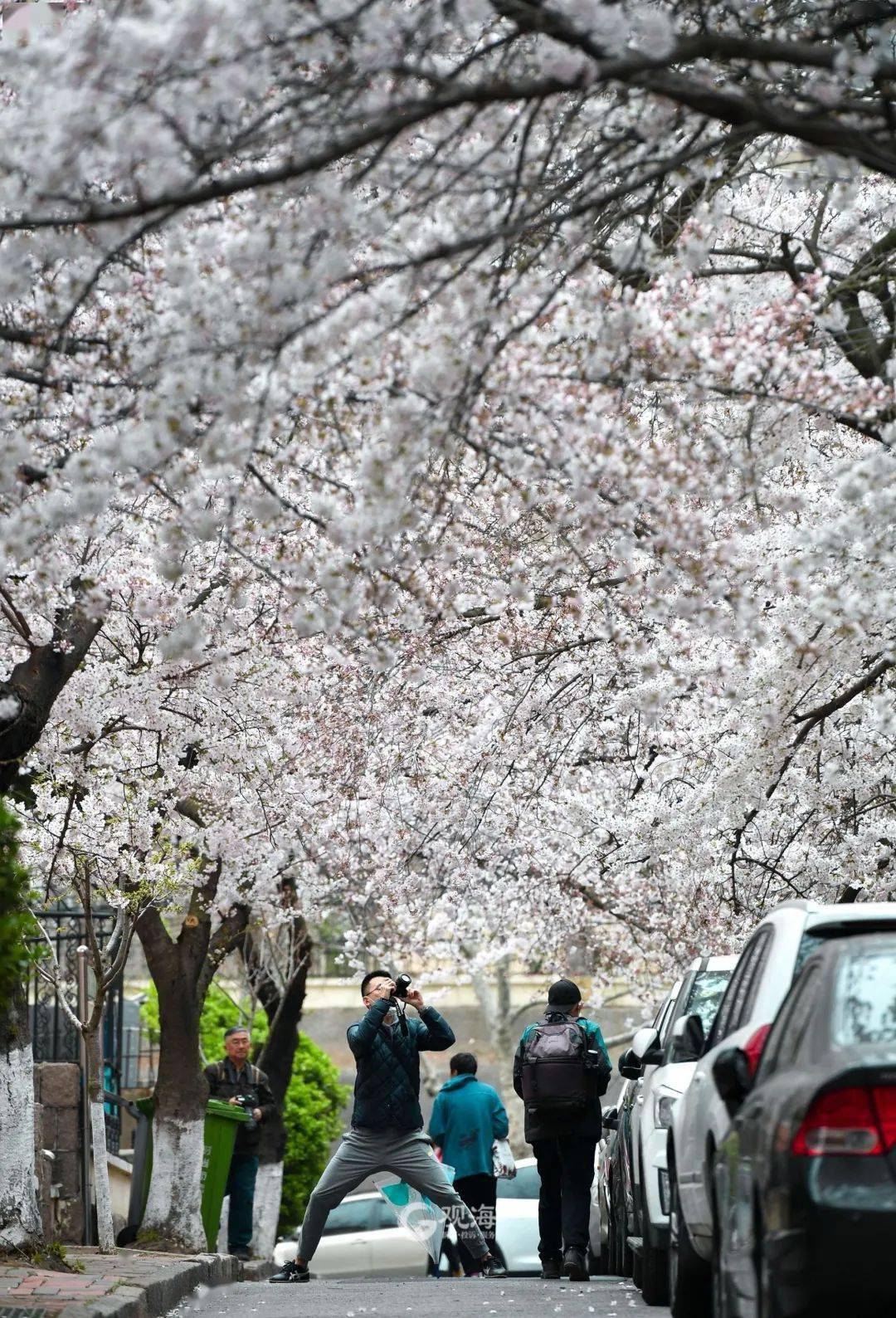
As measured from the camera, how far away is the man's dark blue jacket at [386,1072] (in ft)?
40.3

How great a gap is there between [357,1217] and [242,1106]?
8.55 meters

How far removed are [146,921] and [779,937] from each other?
11283mm

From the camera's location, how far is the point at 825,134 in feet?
20.1

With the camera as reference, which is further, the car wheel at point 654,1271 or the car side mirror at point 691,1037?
the car wheel at point 654,1271

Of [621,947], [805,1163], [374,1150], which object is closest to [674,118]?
[805,1163]

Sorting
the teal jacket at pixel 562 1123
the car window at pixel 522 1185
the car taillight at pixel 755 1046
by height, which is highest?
the car taillight at pixel 755 1046

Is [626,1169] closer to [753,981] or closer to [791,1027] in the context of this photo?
[753,981]

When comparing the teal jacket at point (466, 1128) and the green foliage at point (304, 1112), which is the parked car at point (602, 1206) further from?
the green foliage at point (304, 1112)

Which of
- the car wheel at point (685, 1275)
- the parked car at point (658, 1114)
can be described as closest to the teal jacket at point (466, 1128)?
the parked car at point (658, 1114)

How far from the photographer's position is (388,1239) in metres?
23.6

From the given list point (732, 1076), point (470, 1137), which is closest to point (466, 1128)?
point (470, 1137)

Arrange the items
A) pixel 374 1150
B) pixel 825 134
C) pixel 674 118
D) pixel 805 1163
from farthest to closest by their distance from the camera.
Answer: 1. pixel 374 1150
2. pixel 674 118
3. pixel 825 134
4. pixel 805 1163

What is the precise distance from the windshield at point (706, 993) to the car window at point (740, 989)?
2509 mm

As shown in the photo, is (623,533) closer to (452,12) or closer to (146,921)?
(452,12)
